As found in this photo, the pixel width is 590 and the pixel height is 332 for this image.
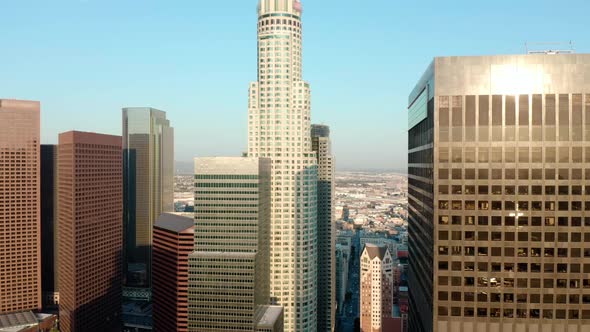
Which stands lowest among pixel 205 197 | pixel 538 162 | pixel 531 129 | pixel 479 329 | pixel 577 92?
pixel 479 329

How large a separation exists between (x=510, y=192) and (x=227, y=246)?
104 meters

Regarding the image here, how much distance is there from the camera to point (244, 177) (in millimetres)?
167375

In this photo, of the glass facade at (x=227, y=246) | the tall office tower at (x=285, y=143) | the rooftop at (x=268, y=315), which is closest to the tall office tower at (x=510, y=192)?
the rooftop at (x=268, y=315)

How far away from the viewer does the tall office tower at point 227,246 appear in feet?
519

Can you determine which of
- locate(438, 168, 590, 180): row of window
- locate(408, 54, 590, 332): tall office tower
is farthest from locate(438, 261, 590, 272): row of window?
locate(438, 168, 590, 180): row of window

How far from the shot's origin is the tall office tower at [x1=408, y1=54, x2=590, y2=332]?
79.7 m

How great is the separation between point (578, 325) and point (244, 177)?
4267 inches

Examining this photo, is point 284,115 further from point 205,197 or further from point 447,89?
point 447,89

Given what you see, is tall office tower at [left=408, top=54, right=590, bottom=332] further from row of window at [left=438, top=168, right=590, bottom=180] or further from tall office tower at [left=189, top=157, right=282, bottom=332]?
tall office tower at [left=189, top=157, right=282, bottom=332]

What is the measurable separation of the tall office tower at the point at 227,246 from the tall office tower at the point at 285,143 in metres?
19.0

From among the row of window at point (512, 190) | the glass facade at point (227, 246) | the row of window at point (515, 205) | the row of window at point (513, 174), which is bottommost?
the glass facade at point (227, 246)

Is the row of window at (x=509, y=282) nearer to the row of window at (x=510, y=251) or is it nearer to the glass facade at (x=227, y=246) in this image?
the row of window at (x=510, y=251)

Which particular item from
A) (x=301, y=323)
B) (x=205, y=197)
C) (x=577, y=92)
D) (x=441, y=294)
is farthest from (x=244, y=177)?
(x=577, y=92)

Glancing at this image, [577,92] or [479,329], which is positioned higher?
[577,92]
